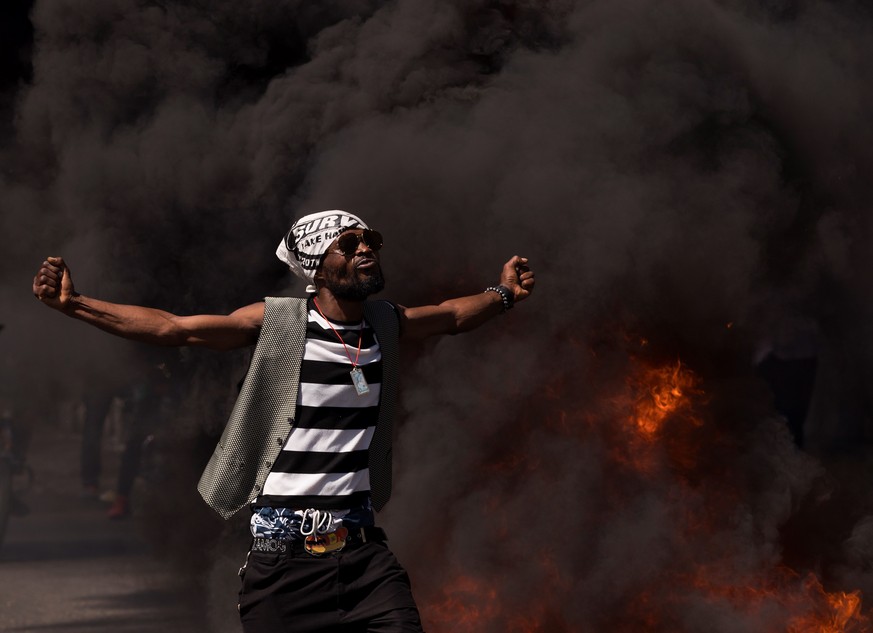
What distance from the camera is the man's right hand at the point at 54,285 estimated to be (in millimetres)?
3762

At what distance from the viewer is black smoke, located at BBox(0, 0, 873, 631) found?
20.3ft

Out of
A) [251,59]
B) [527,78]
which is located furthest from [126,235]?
[527,78]

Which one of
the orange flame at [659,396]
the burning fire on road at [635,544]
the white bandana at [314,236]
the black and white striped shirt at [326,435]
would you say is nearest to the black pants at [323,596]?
the black and white striped shirt at [326,435]

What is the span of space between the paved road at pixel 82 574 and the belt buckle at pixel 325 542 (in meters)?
2.75

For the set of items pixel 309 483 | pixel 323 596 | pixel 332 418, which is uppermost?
pixel 332 418

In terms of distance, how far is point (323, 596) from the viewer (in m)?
3.90

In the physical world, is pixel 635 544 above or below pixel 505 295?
below

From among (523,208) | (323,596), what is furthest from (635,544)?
(323,596)

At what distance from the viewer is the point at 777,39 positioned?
683cm

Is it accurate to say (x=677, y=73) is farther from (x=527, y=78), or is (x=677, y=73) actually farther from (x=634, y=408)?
(x=634, y=408)

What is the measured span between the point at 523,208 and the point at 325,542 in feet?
9.24

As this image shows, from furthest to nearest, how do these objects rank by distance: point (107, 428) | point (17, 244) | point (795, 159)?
point (107, 428) → point (17, 244) → point (795, 159)

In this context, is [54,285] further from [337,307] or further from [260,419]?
[337,307]

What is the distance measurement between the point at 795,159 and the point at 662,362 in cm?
145
